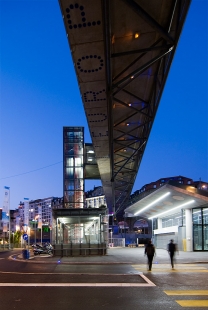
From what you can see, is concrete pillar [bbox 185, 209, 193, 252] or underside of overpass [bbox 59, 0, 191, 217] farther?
concrete pillar [bbox 185, 209, 193, 252]

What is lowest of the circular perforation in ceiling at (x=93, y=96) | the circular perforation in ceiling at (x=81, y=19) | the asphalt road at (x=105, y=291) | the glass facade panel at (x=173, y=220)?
the glass facade panel at (x=173, y=220)

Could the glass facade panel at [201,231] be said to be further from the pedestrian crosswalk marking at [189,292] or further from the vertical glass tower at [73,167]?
the pedestrian crosswalk marking at [189,292]

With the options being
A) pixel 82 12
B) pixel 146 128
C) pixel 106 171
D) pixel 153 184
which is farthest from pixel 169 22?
pixel 153 184

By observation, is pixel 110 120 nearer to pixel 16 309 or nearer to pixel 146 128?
pixel 146 128

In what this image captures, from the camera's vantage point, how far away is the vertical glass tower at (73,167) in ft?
172

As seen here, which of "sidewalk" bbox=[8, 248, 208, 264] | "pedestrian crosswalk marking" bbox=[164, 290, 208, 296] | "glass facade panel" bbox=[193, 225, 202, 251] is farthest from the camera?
"glass facade panel" bbox=[193, 225, 202, 251]

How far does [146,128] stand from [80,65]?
403 inches

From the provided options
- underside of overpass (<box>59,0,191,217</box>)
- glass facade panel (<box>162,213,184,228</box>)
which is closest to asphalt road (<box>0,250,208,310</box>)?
underside of overpass (<box>59,0,191,217</box>)

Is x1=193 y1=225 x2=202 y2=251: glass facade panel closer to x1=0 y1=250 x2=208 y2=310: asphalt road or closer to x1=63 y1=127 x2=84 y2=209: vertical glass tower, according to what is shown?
x1=0 y1=250 x2=208 y2=310: asphalt road

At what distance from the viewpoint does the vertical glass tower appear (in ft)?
172

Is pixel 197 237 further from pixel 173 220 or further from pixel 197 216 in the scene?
pixel 173 220

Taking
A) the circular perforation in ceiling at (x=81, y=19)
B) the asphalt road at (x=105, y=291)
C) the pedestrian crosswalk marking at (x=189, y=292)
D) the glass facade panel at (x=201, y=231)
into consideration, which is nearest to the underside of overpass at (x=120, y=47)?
the circular perforation in ceiling at (x=81, y=19)

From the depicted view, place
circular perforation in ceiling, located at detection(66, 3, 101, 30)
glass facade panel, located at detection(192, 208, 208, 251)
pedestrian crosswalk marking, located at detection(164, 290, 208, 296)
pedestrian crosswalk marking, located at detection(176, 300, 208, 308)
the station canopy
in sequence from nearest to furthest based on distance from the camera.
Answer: circular perforation in ceiling, located at detection(66, 3, 101, 30) < pedestrian crosswalk marking, located at detection(176, 300, 208, 308) < pedestrian crosswalk marking, located at detection(164, 290, 208, 296) < the station canopy < glass facade panel, located at detection(192, 208, 208, 251)

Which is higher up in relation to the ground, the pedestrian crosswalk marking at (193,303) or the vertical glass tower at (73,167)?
the vertical glass tower at (73,167)
